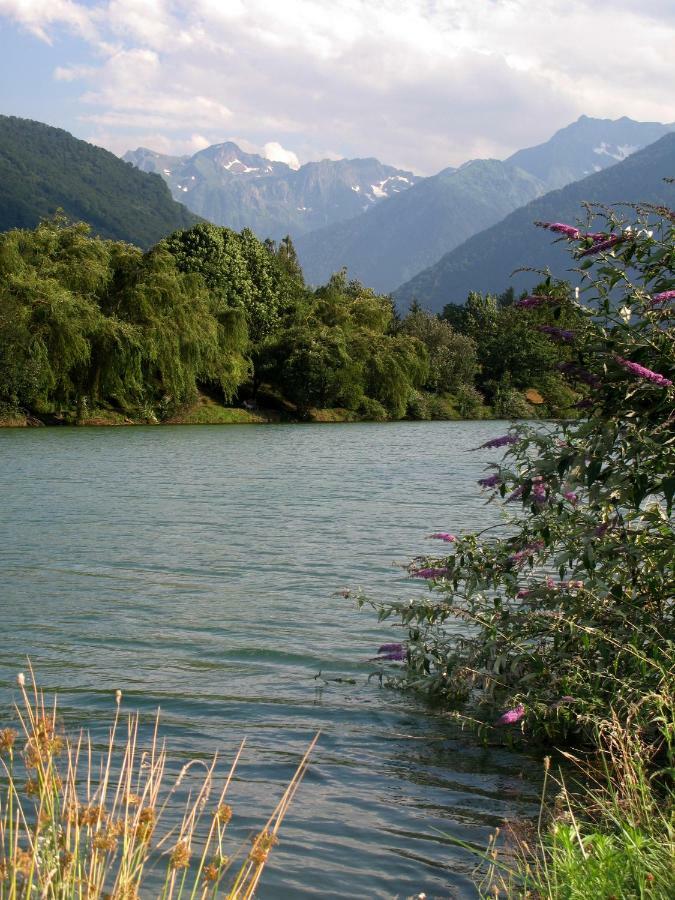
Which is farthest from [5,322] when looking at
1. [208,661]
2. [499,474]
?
[499,474]

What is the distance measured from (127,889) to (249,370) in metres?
63.0

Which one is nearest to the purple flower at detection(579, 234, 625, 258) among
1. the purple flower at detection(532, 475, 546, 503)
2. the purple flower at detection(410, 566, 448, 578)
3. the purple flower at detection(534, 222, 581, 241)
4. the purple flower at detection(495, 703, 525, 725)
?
the purple flower at detection(534, 222, 581, 241)

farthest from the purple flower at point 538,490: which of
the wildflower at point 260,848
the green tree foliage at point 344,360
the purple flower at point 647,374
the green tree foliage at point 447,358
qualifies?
the green tree foliage at point 447,358

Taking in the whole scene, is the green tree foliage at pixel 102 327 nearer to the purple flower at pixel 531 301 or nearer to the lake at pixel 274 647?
the lake at pixel 274 647

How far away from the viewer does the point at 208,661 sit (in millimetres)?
10242

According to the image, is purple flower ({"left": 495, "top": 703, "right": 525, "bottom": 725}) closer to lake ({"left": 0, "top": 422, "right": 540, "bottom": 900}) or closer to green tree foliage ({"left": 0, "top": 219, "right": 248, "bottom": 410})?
lake ({"left": 0, "top": 422, "right": 540, "bottom": 900})

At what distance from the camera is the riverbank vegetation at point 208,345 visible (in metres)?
48.9

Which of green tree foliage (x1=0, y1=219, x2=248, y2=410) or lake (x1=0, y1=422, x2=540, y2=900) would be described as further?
green tree foliage (x1=0, y1=219, x2=248, y2=410)

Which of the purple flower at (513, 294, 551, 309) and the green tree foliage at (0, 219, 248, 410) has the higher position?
the green tree foliage at (0, 219, 248, 410)

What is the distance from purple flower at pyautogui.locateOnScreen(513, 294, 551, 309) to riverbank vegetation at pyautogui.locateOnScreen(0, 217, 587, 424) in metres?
29.5

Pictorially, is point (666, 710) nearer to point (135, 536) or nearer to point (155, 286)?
point (135, 536)

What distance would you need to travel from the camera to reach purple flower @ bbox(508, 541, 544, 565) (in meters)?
7.62

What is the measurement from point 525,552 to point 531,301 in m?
2.09

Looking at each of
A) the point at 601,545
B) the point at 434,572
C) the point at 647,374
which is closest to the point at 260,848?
the point at 647,374
